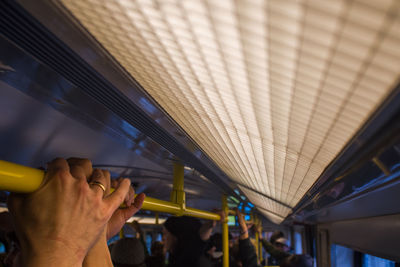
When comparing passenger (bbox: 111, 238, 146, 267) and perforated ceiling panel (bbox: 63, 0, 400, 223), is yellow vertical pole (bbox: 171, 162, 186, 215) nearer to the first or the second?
perforated ceiling panel (bbox: 63, 0, 400, 223)

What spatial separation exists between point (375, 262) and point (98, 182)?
3213 mm

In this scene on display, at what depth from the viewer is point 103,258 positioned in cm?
112

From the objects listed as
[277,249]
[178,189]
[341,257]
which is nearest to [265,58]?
[178,189]

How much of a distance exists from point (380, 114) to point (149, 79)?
0.58 m

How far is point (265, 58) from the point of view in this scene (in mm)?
631

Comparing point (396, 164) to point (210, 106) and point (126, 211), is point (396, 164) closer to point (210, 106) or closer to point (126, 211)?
point (210, 106)

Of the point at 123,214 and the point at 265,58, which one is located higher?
the point at 265,58

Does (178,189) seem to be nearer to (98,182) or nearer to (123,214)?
(123,214)

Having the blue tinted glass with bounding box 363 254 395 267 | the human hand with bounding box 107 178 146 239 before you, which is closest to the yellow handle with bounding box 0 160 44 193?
the human hand with bounding box 107 178 146 239

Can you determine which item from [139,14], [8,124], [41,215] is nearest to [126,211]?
[41,215]

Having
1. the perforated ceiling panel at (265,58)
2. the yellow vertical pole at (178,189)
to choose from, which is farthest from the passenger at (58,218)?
the yellow vertical pole at (178,189)

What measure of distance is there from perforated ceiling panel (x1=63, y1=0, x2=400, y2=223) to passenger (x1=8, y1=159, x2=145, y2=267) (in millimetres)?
334

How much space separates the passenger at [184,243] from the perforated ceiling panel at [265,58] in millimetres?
2738

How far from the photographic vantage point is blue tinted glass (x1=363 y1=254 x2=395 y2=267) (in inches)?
111
